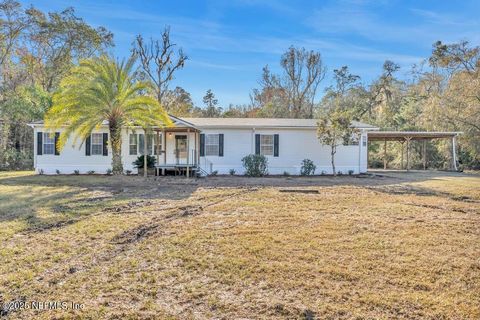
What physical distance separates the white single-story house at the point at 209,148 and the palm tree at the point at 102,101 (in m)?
2.95

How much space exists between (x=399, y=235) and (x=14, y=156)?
25339 mm

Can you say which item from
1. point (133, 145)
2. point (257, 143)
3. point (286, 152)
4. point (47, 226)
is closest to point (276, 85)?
point (286, 152)

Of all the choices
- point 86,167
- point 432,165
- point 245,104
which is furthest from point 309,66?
point 86,167

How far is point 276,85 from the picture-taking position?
1393 inches

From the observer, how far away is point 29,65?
2697cm

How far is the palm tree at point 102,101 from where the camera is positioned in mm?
13930

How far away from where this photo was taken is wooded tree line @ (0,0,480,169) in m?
23.0

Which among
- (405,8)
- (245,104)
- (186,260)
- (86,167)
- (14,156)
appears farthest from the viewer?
(245,104)

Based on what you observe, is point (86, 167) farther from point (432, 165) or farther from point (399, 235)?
point (432, 165)

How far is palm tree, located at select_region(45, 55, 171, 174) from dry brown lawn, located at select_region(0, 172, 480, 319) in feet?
21.3

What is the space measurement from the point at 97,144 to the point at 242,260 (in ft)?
52.3

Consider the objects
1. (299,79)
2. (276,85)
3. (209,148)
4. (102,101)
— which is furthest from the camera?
(276,85)

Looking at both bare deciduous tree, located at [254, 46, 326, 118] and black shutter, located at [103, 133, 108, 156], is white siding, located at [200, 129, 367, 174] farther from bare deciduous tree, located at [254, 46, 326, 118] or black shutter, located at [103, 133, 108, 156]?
bare deciduous tree, located at [254, 46, 326, 118]

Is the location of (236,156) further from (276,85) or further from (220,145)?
(276,85)
